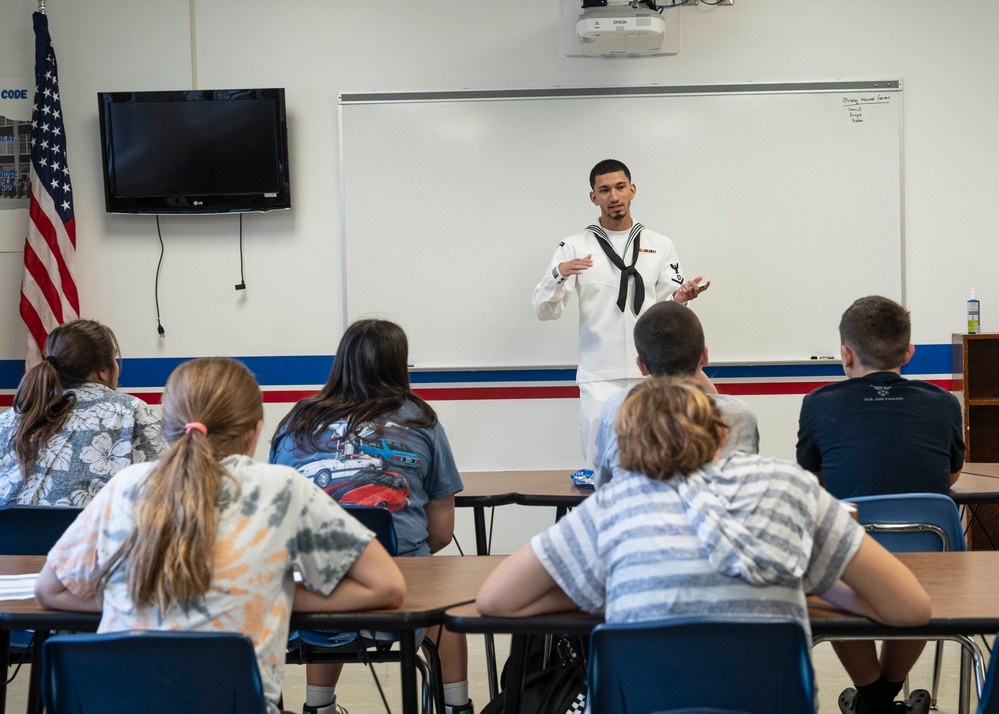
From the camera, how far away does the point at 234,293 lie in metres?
5.05

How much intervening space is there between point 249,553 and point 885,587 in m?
0.99

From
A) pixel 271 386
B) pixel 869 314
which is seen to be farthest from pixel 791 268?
pixel 271 386

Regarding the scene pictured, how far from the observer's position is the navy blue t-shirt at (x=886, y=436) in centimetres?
246

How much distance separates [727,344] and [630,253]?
0.86m

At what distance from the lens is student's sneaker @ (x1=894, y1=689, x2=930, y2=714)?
8.24ft

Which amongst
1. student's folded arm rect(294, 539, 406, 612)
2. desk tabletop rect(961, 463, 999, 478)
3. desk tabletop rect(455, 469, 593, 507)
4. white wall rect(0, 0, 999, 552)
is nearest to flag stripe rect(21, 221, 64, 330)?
white wall rect(0, 0, 999, 552)

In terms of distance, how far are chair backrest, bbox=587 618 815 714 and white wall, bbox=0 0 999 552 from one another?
358 cm

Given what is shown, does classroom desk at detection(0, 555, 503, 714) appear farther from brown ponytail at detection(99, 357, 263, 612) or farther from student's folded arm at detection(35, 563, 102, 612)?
brown ponytail at detection(99, 357, 263, 612)

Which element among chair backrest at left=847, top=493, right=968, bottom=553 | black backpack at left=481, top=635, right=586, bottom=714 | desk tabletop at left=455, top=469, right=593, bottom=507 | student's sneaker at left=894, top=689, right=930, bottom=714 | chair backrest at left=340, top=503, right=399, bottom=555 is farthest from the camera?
desk tabletop at left=455, top=469, right=593, bottom=507

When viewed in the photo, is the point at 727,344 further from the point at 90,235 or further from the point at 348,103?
the point at 90,235

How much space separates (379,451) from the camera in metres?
2.36

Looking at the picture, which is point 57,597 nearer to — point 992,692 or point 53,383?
point 53,383

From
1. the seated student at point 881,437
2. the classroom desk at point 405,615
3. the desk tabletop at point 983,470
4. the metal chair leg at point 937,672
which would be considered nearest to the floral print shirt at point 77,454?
the classroom desk at point 405,615

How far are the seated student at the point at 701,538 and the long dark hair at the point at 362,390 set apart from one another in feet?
3.20
